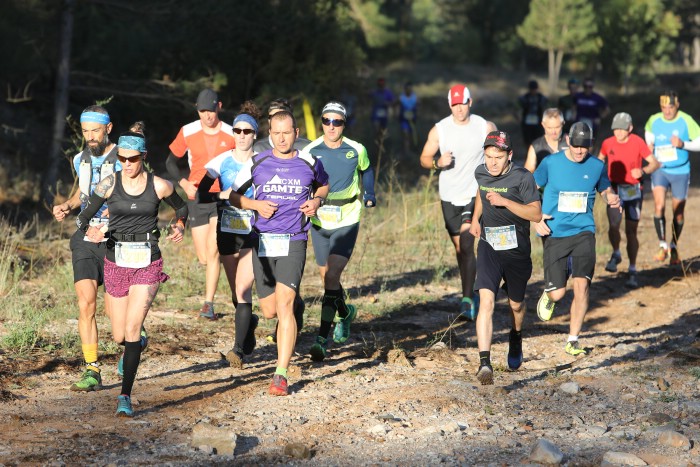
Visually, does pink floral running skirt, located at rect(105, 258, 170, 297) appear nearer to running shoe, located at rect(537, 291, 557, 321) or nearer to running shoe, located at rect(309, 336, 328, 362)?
running shoe, located at rect(309, 336, 328, 362)

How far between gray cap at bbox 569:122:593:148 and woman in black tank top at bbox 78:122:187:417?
3.57 meters

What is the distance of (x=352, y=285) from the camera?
41.2 ft

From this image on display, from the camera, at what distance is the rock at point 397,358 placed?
895 centimetres

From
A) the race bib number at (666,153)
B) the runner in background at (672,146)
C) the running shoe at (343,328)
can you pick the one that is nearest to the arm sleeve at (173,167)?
→ the running shoe at (343,328)

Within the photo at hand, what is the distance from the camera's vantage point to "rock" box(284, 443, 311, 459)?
6.30 metres

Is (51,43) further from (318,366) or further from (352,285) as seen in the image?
(318,366)

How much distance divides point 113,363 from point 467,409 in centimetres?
304

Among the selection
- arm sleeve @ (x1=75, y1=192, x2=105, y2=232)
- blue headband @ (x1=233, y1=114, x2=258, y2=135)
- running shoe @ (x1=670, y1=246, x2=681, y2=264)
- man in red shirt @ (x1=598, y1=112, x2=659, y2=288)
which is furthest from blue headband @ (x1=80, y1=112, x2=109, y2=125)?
running shoe @ (x1=670, y1=246, x2=681, y2=264)

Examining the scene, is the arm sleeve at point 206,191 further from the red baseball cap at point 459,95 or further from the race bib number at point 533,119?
the race bib number at point 533,119

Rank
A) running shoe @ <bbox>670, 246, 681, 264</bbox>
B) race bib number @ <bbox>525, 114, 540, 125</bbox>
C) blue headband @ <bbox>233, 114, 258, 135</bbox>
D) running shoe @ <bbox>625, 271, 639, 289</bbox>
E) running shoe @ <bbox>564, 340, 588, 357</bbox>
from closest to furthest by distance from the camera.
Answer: blue headband @ <bbox>233, 114, 258, 135</bbox> < running shoe @ <bbox>564, 340, 588, 357</bbox> < running shoe @ <bbox>625, 271, 639, 289</bbox> < running shoe @ <bbox>670, 246, 681, 264</bbox> < race bib number @ <bbox>525, 114, 540, 125</bbox>

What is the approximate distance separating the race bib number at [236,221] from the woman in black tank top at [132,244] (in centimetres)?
163

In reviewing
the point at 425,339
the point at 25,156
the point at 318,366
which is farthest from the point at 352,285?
the point at 25,156

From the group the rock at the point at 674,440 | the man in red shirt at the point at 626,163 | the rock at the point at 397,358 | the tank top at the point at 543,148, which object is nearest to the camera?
the rock at the point at 674,440

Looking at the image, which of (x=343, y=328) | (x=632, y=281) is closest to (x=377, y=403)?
(x=343, y=328)
